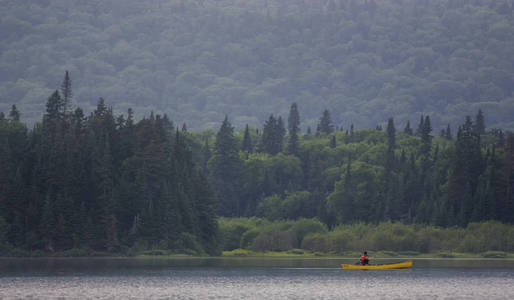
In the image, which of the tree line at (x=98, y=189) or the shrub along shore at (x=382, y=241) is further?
the shrub along shore at (x=382, y=241)

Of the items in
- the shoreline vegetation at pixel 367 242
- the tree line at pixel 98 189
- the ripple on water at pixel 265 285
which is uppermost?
Answer: the tree line at pixel 98 189

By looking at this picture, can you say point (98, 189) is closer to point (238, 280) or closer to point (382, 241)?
point (382, 241)

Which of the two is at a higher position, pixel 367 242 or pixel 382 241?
pixel 382 241

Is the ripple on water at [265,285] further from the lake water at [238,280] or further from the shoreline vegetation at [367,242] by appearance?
the shoreline vegetation at [367,242]

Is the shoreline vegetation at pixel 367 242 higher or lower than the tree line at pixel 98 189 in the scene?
lower

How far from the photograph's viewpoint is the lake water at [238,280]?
305 ft

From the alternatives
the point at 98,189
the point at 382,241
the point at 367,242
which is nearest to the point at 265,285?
the point at 98,189

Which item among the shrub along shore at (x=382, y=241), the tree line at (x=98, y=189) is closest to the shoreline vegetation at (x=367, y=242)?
the shrub along shore at (x=382, y=241)

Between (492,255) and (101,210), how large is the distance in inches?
2909

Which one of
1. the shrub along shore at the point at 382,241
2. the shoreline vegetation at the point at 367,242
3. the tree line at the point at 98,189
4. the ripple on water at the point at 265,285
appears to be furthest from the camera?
the shrub along shore at the point at 382,241

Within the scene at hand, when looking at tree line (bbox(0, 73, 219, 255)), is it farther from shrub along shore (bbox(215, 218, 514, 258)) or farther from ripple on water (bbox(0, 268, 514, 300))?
ripple on water (bbox(0, 268, 514, 300))

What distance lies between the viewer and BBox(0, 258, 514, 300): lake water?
305ft

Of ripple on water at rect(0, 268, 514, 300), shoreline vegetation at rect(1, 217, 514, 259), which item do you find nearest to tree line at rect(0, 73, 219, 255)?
shoreline vegetation at rect(1, 217, 514, 259)

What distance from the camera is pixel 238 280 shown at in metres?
114
